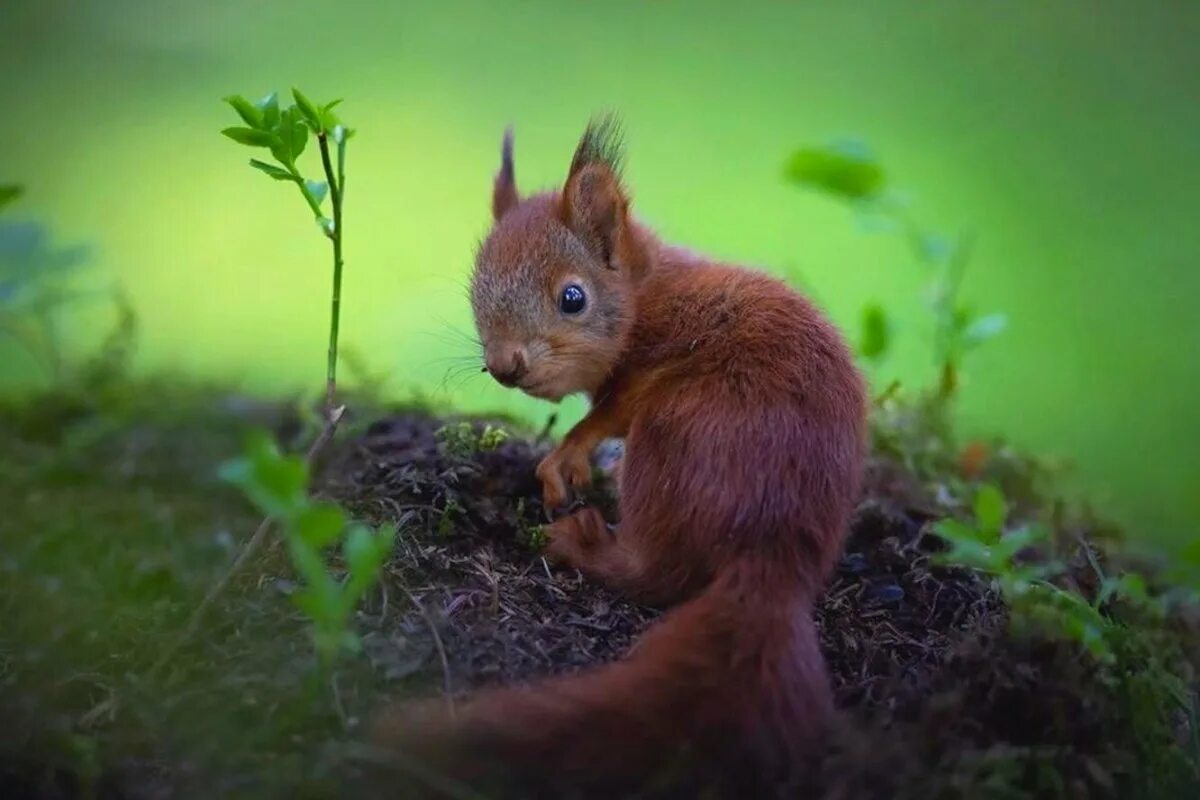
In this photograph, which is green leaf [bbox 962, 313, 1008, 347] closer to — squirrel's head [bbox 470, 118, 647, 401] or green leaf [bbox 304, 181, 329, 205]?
squirrel's head [bbox 470, 118, 647, 401]

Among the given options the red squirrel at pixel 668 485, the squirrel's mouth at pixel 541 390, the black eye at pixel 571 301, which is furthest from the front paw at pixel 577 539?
the black eye at pixel 571 301

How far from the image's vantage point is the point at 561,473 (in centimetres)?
280

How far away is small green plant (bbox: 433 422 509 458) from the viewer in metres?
A: 2.95

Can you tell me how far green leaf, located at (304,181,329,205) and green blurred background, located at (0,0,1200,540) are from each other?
1.80 m

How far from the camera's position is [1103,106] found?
8.01 metres

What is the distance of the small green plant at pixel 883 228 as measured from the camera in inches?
141

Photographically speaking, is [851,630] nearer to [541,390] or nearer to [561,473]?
[561,473]

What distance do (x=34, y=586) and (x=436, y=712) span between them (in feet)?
3.37

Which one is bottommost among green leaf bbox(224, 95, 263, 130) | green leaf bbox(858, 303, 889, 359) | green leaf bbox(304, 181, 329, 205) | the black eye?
green leaf bbox(858, 303, 889, 359)

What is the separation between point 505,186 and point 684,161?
4451 millimetres

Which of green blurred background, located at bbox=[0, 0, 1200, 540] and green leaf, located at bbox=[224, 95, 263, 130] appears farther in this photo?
green blurred background, located at bbox=[0, 0, 1200, 540]

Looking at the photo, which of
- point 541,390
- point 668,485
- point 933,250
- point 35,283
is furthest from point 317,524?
point 933,250

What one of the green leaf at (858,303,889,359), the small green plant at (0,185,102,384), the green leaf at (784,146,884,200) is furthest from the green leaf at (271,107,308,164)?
the green leaf at (858,303,889,359)

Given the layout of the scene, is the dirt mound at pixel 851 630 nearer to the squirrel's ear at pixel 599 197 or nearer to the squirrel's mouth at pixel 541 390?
the squirrel's mouth at pixel 541 390
